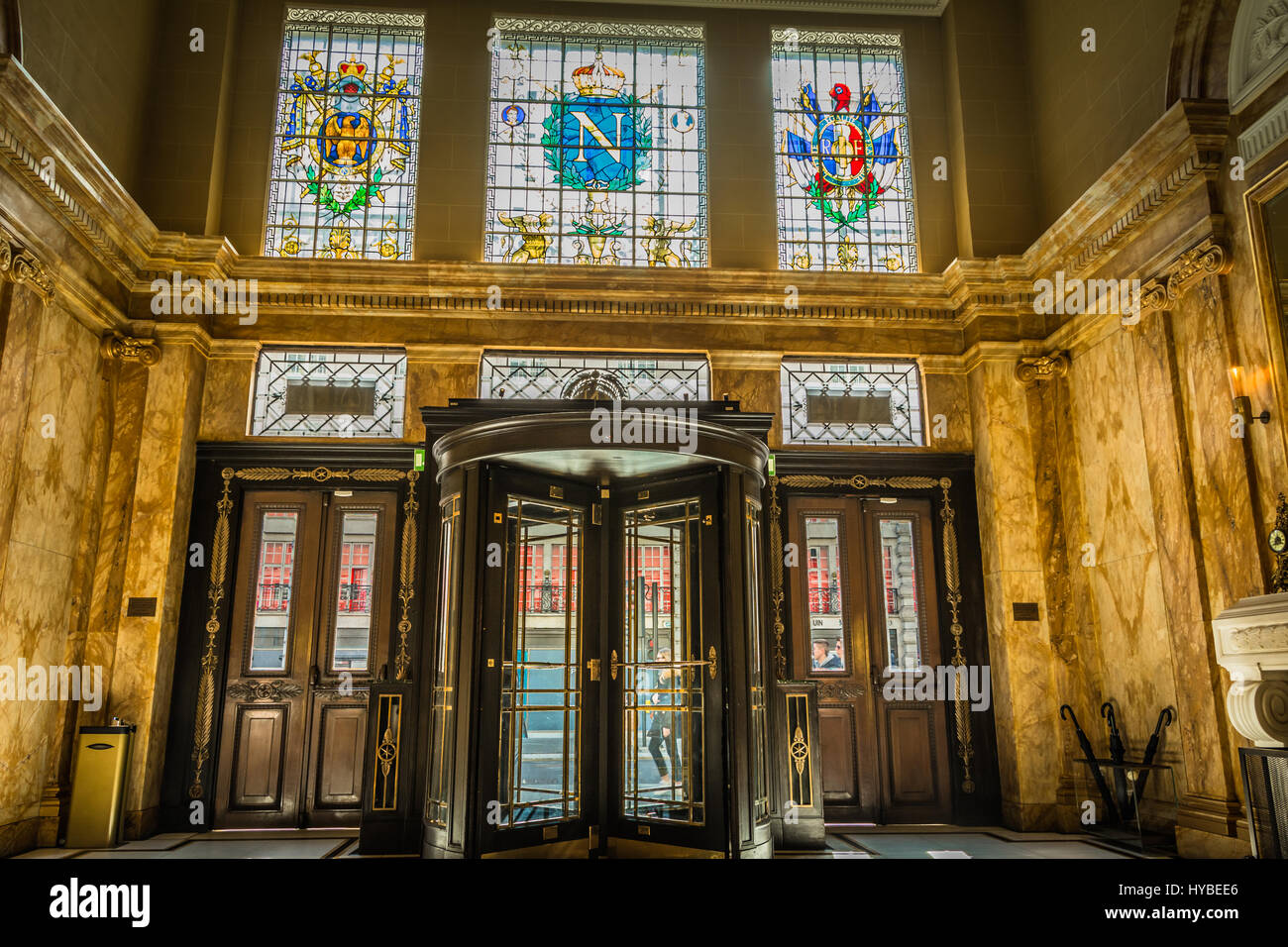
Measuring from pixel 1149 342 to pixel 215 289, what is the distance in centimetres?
825

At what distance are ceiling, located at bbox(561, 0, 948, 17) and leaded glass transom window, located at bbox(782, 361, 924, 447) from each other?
13.4ft

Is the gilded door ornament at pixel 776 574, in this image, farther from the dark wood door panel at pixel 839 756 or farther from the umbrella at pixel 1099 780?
the umbrella at pixel 1099 780

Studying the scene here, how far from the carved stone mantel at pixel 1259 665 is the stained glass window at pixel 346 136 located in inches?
304

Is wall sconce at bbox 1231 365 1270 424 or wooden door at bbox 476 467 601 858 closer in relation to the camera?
wooden door at bbox 476 467 601 858

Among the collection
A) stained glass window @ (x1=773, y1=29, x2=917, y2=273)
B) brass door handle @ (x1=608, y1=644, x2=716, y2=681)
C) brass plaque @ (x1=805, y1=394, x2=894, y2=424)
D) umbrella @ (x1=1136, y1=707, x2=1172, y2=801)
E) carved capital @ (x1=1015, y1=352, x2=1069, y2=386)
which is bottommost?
umbrella @ (x1=1136, y1=707, x2=1172, y2=801)

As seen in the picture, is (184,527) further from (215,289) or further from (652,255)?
(652,255)

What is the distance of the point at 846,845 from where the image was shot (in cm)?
701

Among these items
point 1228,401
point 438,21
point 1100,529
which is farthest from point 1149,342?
point 438,21

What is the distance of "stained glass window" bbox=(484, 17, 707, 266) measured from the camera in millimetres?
9352

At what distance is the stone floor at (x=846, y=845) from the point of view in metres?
6.57

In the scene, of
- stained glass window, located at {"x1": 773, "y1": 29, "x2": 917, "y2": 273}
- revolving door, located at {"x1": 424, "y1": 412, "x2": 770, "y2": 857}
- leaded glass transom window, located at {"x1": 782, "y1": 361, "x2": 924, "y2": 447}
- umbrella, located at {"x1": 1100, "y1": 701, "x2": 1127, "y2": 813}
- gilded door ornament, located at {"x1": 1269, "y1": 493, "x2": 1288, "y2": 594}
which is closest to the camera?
gilded door ornament, located at {"x1": 1269, "y1": 493, "x2": 1288, "y2": 594}

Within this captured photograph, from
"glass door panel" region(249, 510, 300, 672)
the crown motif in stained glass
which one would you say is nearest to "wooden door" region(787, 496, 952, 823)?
"glass door panel" region(249, 510, 300, 672)

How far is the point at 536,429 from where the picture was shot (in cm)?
579

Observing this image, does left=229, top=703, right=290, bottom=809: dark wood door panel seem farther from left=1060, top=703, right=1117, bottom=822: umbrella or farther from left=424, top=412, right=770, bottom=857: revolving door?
left=1060, top=703, right=1117, bottom=822: umbrella
